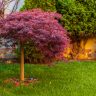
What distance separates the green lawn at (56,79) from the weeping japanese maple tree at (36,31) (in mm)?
797

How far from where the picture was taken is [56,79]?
11.7 m

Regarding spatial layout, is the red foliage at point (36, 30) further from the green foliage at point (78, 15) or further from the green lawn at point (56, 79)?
the green foliage at point (78, 15)

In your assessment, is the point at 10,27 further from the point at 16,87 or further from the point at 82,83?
the point at 82,83

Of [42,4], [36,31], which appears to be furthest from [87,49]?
[36,31]

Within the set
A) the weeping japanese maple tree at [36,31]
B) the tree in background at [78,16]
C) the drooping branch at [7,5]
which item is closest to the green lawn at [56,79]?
the weeping japanese maple tree at [36,31]

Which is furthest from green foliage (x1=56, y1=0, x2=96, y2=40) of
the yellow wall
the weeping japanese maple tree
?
the weeping japanese maple tree

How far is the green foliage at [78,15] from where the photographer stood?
48.7 feet

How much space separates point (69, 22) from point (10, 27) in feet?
14.2

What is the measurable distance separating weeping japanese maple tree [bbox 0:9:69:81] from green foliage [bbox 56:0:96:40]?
3.57m

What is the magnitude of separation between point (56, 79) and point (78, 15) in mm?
3746

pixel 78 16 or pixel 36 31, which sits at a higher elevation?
pixel 78 16

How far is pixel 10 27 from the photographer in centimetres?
1080

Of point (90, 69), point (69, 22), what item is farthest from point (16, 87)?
point (69, 22)

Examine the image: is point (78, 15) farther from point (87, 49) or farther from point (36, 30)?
point (36, 30)
